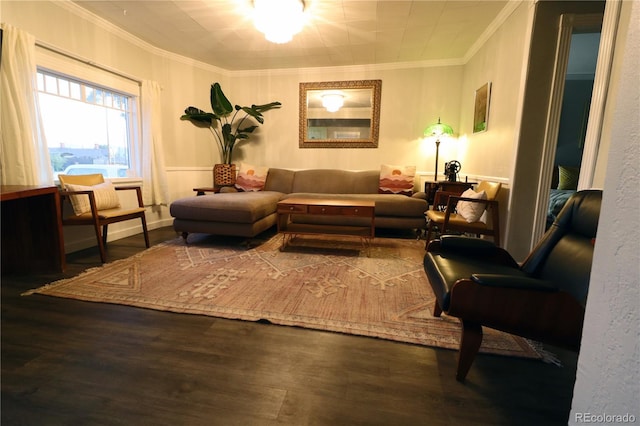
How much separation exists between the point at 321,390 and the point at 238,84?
484cm

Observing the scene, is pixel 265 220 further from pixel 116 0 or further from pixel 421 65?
pixel 421 65

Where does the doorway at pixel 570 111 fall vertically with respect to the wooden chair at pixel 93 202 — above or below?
above

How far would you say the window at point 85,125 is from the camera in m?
2.82

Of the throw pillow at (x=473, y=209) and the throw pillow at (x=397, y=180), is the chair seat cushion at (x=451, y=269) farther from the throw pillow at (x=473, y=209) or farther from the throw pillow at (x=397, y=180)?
the throw pillow at (x=397, y=180)

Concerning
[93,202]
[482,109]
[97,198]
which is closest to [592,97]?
[482,109]

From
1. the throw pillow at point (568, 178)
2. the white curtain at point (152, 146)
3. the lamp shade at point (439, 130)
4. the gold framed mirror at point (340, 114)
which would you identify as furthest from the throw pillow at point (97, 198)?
the throw pillow at point (568, 178)

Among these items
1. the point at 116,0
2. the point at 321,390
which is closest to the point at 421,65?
the point at 116,0

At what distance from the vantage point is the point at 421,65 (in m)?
4.26

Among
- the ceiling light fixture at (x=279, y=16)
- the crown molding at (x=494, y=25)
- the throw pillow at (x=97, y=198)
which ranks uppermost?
the crown molding at (x=494, y=25)

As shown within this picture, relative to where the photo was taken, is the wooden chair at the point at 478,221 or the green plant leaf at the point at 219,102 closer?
the wooden chair at the point at 478,221

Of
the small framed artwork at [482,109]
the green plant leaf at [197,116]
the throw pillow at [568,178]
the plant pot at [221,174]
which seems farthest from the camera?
the plant pot at [221,174]

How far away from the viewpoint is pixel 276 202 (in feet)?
12.4

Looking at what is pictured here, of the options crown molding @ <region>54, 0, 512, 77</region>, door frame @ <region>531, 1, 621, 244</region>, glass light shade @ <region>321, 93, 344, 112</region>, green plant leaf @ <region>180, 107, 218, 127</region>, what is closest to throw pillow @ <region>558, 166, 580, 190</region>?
crown molding @ <region>54, 0, 512, 77</region>

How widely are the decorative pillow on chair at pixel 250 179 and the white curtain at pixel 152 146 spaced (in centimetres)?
102
